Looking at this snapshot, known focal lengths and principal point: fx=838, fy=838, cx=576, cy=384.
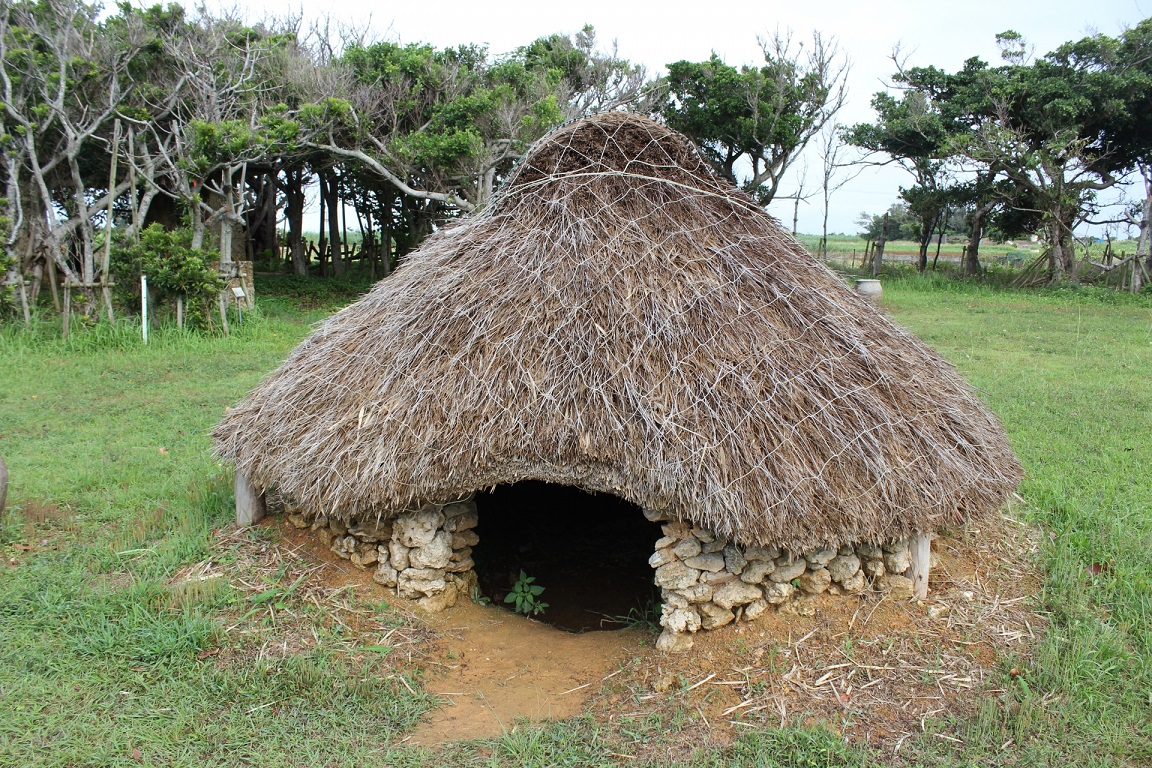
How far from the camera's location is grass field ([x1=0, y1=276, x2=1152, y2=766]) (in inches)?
163

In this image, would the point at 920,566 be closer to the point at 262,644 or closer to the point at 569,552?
the point at 569,552

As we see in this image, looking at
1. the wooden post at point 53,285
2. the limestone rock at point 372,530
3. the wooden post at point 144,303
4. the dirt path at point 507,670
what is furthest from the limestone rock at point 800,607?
the wooden post at point 53,285

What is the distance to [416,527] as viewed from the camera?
17.8 feet

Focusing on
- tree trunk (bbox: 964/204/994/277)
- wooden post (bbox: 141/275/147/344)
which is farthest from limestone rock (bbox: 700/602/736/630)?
tree trunk (bbox: 964/204/994/277)

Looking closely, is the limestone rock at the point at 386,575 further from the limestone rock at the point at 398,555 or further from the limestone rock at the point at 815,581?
the limestone rock at the point at 815,581

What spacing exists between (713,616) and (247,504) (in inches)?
136

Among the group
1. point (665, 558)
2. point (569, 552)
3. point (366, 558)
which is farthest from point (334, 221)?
point (665, 558)

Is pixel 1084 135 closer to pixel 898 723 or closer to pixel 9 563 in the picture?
pixel 898 723

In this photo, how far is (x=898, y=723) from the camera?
425cm

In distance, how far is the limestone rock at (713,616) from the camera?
4.88 metres

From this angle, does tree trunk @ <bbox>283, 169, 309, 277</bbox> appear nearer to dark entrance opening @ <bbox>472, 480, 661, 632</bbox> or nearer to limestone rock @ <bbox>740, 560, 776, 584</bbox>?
dark entrance opening @ <bbox>472, 480, 661, 632</bbox>

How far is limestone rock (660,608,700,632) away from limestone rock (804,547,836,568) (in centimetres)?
74

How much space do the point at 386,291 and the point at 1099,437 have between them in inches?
281

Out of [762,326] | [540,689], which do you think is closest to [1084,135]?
[762,326]
